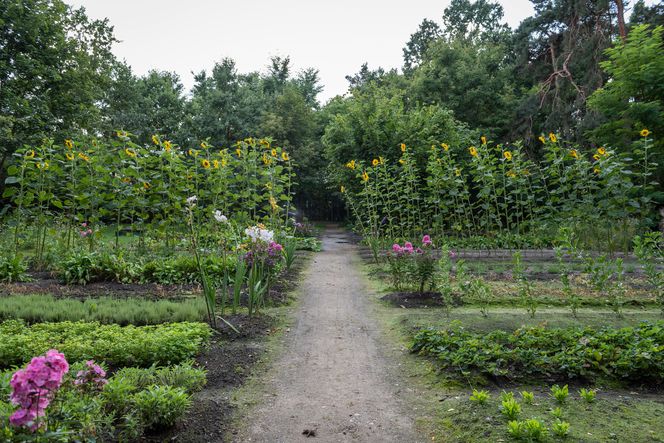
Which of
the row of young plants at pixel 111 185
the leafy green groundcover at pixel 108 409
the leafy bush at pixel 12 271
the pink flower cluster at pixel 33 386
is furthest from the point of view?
the row of young plants at pixel 111 185

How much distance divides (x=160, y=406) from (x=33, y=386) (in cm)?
75

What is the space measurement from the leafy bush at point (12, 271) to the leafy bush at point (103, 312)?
2.03 m

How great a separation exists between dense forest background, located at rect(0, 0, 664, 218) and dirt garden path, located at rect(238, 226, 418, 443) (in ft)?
22.5

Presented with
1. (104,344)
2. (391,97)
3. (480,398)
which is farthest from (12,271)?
(391,97)

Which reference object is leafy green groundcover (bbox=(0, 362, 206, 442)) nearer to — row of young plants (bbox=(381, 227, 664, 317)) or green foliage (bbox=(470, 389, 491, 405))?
green foliage (bbox=(470, 389, 491, 405))

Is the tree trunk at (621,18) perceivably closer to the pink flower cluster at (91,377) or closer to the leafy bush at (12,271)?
the leafy bush at (12,271)

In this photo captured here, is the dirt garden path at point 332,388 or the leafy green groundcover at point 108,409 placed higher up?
the leafy green groundcover at point 108,409

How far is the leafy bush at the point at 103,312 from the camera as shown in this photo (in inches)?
170

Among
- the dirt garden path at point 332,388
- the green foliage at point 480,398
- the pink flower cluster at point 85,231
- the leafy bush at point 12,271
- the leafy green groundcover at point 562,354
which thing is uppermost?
the pink flower cluster at point 85,231

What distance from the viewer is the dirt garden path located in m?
2.60

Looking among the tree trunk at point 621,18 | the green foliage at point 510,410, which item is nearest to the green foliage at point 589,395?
the green foliage at point 510,410

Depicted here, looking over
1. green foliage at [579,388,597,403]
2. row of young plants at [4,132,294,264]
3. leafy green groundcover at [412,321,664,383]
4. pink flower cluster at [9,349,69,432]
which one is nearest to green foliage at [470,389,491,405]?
leafy green groundcover at [412,321,664,383]

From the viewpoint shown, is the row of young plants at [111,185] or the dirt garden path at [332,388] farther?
the row of young plants at [111,185]

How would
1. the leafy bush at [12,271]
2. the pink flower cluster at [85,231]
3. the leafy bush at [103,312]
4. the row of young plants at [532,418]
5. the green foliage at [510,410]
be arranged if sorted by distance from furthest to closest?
the pink flower cluster at [85,231] → the leafy bush at [12,271] → the leafy bush at [103,312] → the green foliage at [510,410] → the row of young plants at [532,418]
